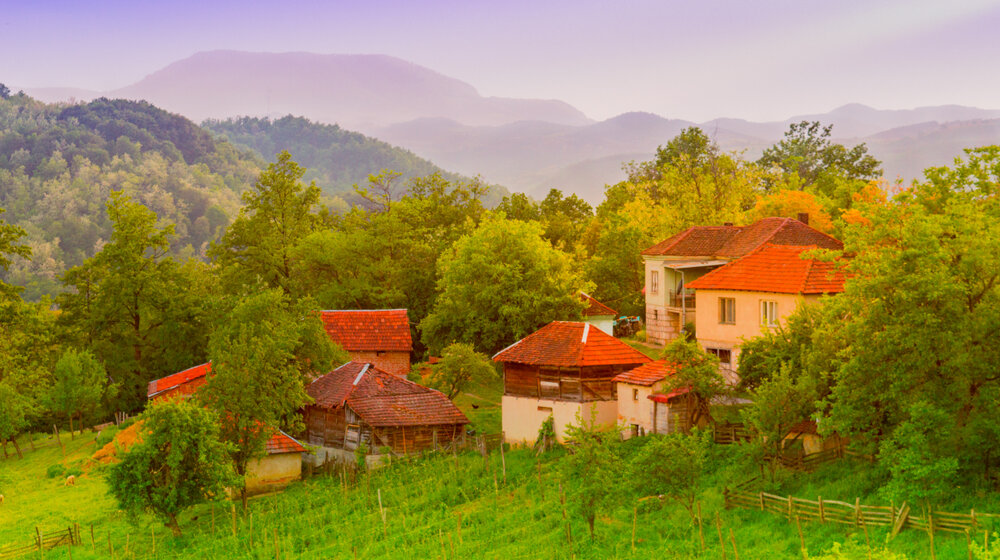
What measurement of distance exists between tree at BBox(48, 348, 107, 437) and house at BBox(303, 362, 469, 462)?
1900 cm

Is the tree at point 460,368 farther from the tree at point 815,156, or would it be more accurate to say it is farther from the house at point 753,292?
the tree at point 815,156

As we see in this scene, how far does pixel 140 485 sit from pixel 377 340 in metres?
22.0

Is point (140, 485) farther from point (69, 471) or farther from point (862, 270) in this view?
point (862, 270)

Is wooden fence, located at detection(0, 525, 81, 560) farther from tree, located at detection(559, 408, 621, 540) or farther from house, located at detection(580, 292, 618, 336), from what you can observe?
house, located at detection(580, 292, 618, 336)

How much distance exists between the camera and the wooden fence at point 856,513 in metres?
20.2

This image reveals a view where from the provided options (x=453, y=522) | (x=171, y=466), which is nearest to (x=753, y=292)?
(x=453, y=522)

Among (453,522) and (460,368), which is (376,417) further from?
(453,522)

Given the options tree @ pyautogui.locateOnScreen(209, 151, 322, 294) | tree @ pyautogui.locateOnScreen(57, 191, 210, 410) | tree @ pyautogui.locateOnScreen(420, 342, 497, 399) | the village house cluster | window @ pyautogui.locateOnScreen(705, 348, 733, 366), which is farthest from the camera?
tree @ pyautogui.locateOnScreen(209, 151, 322, 294)

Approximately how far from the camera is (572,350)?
36.1m

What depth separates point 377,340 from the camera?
162 ft

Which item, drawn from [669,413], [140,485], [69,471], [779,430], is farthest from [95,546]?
[779,430]

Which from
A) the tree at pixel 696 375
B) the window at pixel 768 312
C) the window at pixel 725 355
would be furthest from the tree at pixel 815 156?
the tree at pixel 696 375

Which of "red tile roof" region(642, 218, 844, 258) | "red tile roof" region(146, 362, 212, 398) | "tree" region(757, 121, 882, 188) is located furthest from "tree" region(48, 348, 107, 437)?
"tree" region(757, 121, 882, 188)

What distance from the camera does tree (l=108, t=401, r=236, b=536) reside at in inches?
1108
